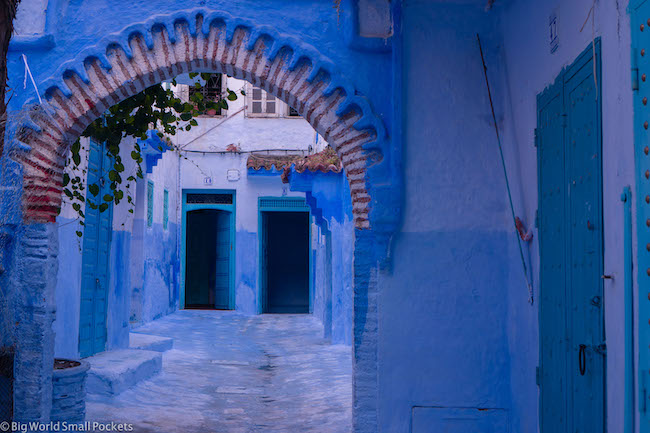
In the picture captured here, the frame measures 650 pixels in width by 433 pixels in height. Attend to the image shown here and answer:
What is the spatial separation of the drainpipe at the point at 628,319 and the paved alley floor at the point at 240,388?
139 inches

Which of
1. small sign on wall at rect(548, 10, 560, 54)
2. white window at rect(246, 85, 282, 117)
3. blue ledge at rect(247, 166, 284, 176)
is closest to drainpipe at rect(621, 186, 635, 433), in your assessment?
small sign on wall at rect(548, 10, 560, 54)

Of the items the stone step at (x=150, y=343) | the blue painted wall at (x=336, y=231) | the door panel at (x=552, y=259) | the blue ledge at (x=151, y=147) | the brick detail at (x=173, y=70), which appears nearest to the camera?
the door panel at (x=552, y=259)

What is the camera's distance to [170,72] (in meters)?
5.25

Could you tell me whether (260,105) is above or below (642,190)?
above

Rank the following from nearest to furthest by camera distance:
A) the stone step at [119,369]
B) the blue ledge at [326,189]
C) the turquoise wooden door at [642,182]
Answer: the turquoise wooden door at [642,182]
the stone step at [119,369]
the blue ledge at [326,189]

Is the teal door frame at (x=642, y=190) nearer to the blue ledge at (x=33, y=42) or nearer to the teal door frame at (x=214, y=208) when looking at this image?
the blue ledge at (x=33, y=42)

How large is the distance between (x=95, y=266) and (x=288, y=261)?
39.2 ft

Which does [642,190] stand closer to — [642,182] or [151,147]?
[642,182]

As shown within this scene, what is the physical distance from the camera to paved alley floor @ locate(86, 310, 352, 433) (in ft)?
20.7

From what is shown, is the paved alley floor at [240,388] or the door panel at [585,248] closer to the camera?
the door panel at [585,248]

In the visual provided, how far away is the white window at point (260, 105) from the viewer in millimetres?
17406

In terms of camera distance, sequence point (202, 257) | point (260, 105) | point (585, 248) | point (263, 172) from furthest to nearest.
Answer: point (202, 257) < point (260, 105) < point (263, 172) < point (585, 248)

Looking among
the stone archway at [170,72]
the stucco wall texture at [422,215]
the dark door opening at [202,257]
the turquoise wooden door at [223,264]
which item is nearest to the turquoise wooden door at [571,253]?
the stucco wall texture at [422,215]

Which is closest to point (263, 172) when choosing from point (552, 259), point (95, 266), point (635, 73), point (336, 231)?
point (336, 231)
